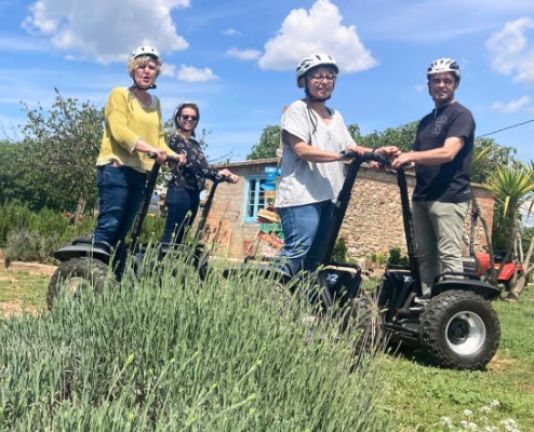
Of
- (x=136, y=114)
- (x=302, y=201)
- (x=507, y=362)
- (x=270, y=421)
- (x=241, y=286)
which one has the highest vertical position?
(x=136, y=114)

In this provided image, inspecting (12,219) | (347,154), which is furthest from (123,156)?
(12,219)

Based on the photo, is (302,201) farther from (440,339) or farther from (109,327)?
(109,327)

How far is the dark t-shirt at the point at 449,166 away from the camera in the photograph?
15.5 ft

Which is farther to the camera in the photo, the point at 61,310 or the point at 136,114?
the point at 136,114

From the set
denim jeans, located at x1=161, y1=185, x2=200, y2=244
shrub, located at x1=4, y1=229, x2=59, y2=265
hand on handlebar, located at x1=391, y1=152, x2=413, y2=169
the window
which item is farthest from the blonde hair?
the window

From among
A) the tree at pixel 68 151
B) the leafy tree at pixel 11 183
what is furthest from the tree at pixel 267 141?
the tree at pixel 68 151

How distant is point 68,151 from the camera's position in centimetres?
1927

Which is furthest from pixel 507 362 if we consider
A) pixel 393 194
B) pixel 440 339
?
pixel 393 194

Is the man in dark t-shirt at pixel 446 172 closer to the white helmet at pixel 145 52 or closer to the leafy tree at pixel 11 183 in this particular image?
the white helmet at pixel 145 52

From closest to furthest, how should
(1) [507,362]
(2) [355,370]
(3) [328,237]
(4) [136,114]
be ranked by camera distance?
(2) [355,370]
(3) [328,237]
(4) [136,114]
(1) [507,362]

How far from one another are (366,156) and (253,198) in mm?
20892

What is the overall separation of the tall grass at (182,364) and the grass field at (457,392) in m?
0.26

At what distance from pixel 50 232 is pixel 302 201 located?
8929 millimetres

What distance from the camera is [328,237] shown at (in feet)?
13.5
